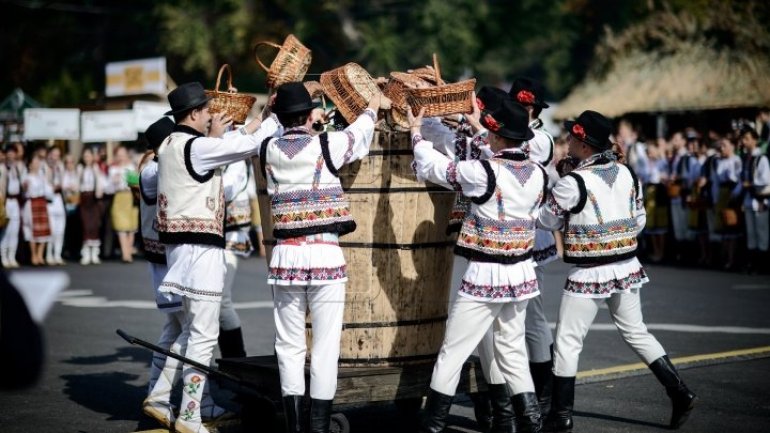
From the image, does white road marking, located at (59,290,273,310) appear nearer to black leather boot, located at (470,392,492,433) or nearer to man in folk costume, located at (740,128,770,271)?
black leather boot, located at (470,392,492,433)

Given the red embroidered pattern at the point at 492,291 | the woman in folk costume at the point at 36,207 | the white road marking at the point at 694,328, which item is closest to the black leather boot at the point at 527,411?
the red embroidered pattern at the point at 492,291

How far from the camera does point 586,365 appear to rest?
873 centimetres

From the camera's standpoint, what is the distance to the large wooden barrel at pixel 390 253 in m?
6.28

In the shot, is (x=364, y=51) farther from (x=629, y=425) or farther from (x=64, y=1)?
(x=629, y=425)

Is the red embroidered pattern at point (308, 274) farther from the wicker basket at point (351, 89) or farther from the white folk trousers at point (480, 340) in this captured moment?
the wicker basket at point (351, 89)

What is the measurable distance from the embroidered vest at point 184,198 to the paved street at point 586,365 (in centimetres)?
137

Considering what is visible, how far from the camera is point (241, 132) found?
→ 6.51m

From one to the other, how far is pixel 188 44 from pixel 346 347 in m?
33.9

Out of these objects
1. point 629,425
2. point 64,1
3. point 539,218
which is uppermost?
point 64,1

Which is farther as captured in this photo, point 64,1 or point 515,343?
point 64,1

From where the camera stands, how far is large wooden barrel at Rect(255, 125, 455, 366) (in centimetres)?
628

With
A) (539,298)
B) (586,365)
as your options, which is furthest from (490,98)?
(586,365)

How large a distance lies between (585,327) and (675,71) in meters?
17.2

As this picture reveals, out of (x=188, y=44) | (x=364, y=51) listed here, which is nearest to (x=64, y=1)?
(x=188, y=44)
